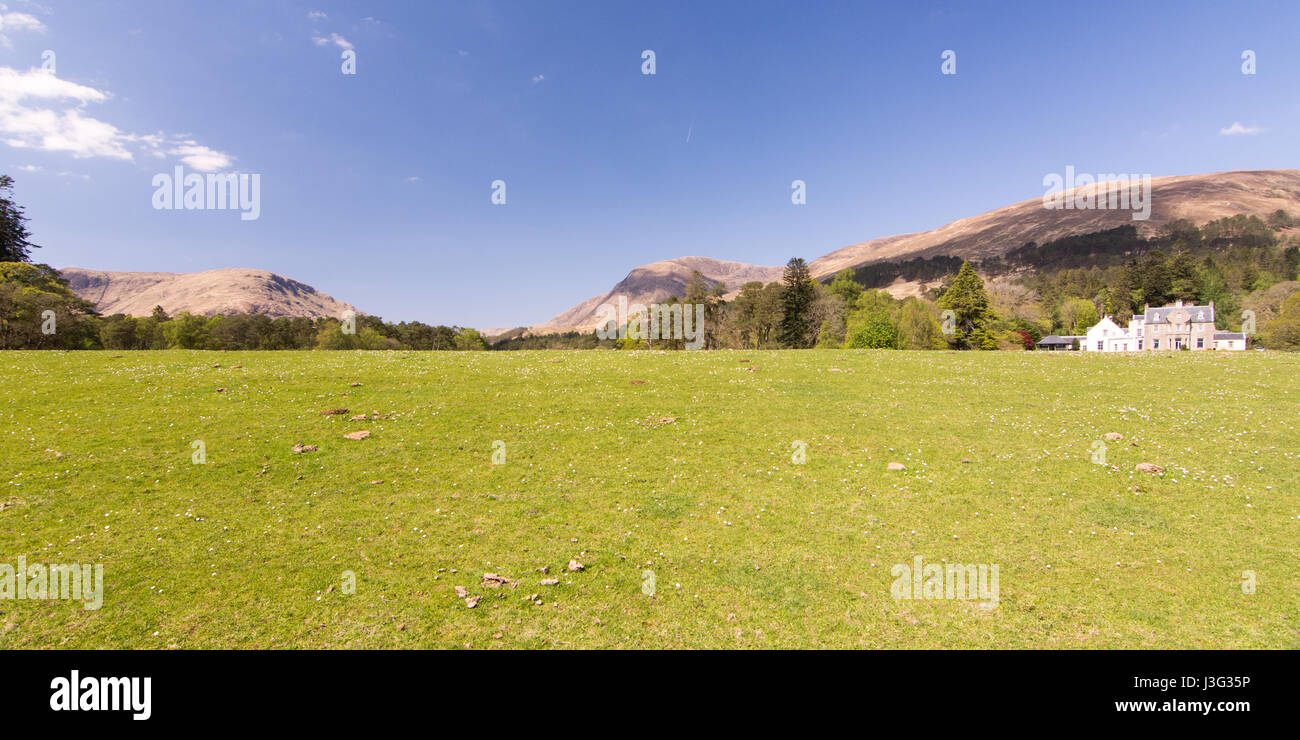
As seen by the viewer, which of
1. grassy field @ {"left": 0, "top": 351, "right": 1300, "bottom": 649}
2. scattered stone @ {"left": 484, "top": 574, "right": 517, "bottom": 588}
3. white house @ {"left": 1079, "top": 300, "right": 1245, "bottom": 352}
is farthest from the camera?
white house @ {"left": 1079, "top": 300, "right": 1245, "bottom": 352}

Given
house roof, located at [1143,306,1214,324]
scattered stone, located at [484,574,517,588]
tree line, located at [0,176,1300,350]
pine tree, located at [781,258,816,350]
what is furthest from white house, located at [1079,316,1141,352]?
scattered stone, located at [484,574,517,588]

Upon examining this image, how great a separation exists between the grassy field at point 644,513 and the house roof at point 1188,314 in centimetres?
7923

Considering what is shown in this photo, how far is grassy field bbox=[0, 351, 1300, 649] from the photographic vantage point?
321 inches

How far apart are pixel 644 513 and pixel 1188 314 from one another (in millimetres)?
112701

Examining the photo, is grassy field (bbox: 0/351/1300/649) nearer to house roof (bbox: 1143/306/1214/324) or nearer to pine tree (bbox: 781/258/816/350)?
pine tree (bbox: 781/258/816/350)

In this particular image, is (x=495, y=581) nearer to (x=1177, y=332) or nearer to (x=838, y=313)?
(x=838, y=313)

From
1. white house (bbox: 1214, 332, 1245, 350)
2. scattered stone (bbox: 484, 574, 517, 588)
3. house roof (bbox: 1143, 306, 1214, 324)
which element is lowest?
scattered stone (bbox: 484, 574, 517, 588)

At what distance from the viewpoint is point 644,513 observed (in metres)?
12.6

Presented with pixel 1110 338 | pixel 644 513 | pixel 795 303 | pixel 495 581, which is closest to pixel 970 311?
pixel 795 303

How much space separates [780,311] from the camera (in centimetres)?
8150

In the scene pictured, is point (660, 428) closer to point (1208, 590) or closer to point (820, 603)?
point (820, 603)

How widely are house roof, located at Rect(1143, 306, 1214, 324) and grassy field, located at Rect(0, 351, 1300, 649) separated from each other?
79225 millimetres
